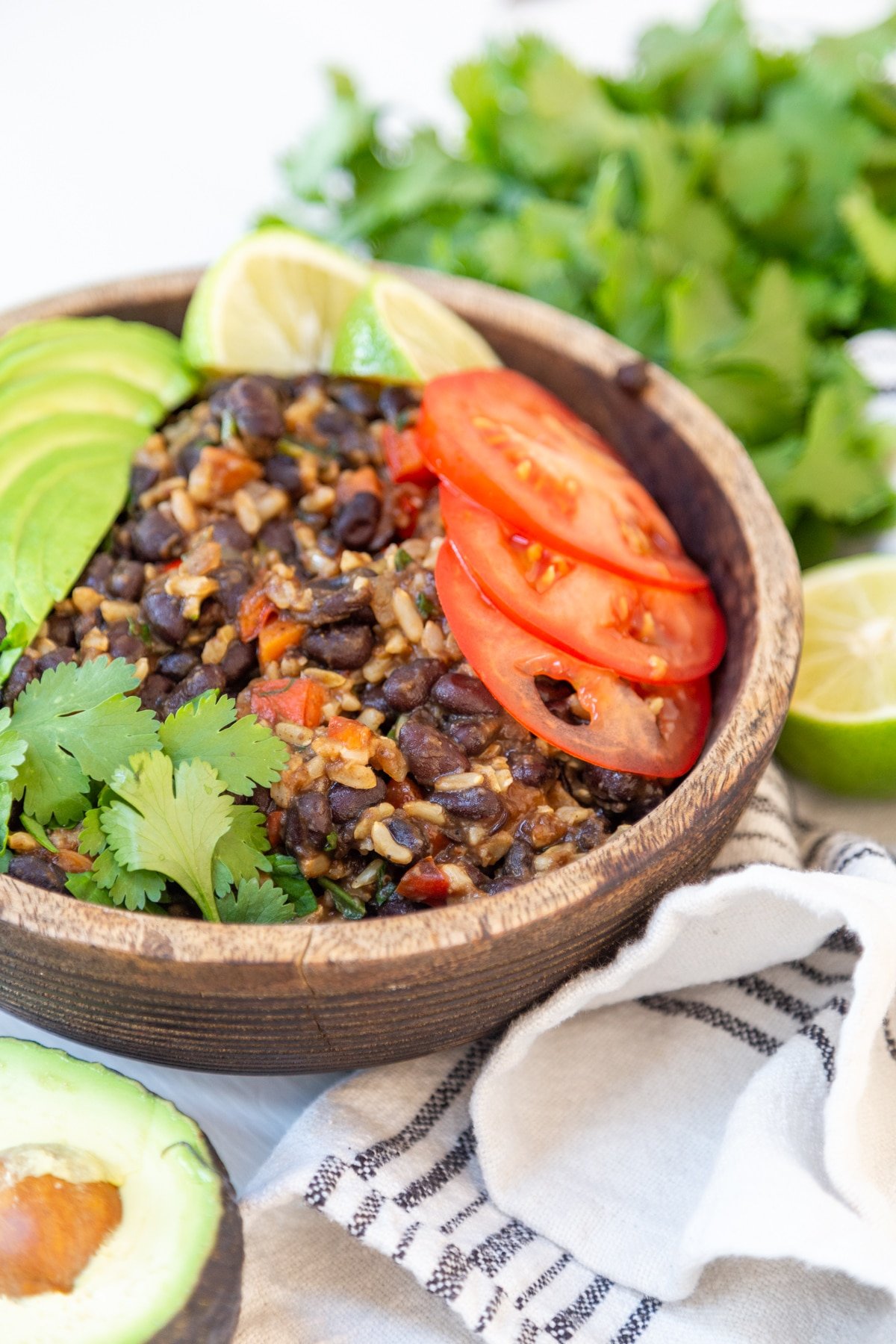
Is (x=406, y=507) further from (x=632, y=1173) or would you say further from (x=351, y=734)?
(x=632, y=1173)

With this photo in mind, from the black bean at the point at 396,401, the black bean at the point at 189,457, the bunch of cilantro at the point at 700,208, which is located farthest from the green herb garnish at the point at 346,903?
the bunch of cilantro at the point at 700,208

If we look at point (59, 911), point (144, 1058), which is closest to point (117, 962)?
point (59, 911)

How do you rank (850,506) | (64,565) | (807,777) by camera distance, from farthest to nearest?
1. (850,506)
2. (807,777)
3. (64,565)

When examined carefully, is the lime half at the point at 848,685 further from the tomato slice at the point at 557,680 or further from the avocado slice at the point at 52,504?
the avocado slice at the point at 52,504

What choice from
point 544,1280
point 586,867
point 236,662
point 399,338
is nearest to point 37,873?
point 236,662

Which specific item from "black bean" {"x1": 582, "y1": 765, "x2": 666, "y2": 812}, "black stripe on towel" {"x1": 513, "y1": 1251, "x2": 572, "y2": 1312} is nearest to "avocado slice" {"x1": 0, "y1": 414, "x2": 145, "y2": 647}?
"black bean" {"x1": 582, "y1": 765, "x2": 666, "y2": 812}

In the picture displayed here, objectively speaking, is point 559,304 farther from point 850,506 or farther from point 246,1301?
point 246,1301
